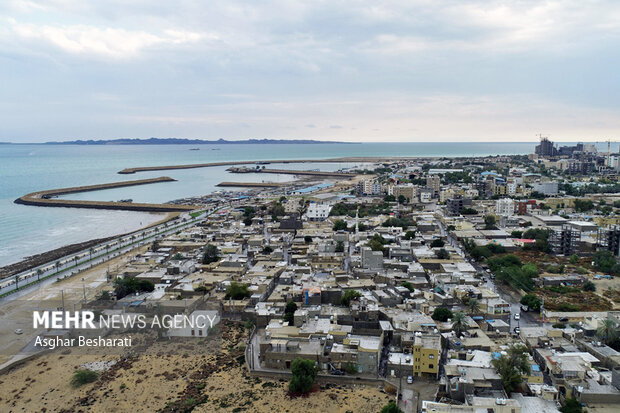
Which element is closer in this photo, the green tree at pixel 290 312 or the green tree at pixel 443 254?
the green tree at pixel 290 312

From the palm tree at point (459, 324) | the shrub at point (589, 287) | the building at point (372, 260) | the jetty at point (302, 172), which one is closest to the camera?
the palm tree at point (459, 324)

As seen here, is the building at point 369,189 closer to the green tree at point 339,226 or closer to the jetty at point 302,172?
the green tree at point 339,226

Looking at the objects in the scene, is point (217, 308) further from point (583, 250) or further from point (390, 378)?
point (583, 250)

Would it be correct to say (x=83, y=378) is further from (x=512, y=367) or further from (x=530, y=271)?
(x=530, y=271)

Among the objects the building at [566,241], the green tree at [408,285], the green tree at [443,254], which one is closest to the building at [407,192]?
the building at [566,241]

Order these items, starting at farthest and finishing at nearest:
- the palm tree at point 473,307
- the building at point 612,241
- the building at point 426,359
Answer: the building at point 612,241
the palm tree at point 473,307
the building at point 426,359

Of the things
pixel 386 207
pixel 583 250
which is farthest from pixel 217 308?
pixel 386 207

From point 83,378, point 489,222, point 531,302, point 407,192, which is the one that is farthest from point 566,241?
point 83,378
